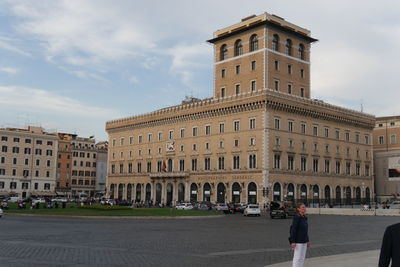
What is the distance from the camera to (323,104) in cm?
7719

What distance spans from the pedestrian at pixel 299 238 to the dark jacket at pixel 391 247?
6.08 metres

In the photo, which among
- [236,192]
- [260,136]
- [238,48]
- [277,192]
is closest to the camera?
[277,192]

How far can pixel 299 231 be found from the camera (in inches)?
438

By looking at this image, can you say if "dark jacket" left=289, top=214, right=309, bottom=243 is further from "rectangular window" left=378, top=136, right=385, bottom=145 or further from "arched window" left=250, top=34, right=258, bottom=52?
"rectangular window" left=378, top=136, right=385, bottom=145

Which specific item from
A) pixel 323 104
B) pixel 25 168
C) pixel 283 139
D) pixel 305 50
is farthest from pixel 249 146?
pixel 25 168

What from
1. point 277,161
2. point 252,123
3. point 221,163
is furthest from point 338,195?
point 221,163

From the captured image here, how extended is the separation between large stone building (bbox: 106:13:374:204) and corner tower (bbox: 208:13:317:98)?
0.53 ft

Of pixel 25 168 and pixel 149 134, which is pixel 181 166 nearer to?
pixel 149 134

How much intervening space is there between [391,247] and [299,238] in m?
6.21

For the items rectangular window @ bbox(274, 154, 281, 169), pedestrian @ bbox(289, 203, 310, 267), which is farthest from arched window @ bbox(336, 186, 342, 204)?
pedestrian @ bbox(289, 203, 310, 267)

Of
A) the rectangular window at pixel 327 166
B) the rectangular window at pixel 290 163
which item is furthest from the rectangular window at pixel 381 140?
the rectangular window at pixel 290 163

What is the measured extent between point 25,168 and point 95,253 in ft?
300

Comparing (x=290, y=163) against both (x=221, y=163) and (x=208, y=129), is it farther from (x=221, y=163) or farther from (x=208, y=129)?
(x=208, y=129)

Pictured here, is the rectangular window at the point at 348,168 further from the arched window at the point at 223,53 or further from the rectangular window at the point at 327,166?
the arched window at the point at 223,53
